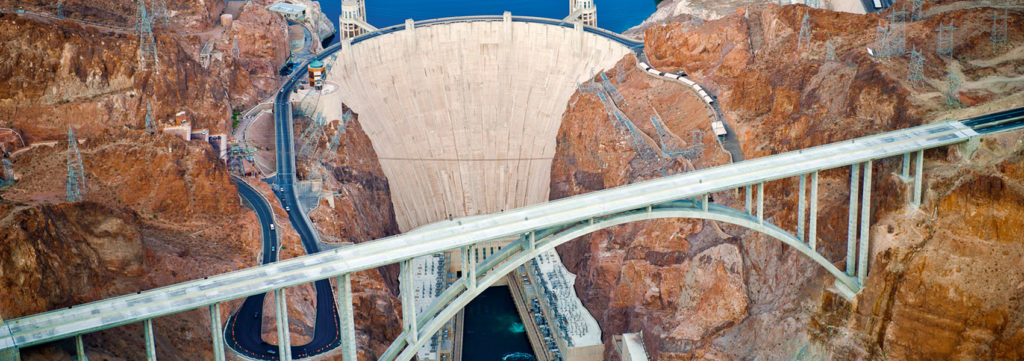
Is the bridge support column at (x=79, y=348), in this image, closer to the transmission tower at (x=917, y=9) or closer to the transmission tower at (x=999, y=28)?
the transmission tower at (x=999, y=28)

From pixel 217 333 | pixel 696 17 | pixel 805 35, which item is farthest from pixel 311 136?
pixel 217 333

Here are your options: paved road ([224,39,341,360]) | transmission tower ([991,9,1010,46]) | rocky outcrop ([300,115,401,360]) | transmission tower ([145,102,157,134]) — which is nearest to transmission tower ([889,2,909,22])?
transmission tower ([991,9,1010,46])

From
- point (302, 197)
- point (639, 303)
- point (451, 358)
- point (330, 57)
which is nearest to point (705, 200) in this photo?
point (639, 303)

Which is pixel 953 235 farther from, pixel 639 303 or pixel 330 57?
pixel 330 57

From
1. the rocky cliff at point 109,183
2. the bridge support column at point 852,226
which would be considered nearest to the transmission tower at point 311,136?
the rocky cliff at point 109,183

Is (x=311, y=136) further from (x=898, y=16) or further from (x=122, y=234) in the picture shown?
(x=898, y=16)

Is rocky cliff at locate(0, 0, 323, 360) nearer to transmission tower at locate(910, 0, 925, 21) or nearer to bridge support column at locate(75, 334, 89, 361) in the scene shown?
bridge support column at locate(75, 334, 89, 361)
